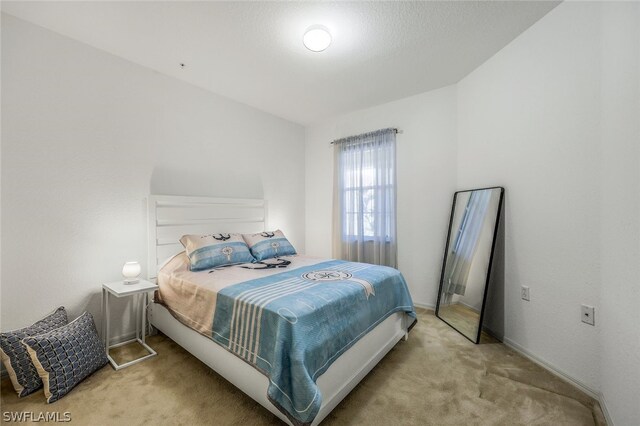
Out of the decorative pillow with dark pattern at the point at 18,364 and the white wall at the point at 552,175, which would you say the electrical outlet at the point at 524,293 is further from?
the decorative pillow with dark pattern at the point at 18,364

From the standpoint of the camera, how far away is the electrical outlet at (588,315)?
1.74 meters

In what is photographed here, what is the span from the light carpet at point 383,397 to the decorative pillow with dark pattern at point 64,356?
0.23ft

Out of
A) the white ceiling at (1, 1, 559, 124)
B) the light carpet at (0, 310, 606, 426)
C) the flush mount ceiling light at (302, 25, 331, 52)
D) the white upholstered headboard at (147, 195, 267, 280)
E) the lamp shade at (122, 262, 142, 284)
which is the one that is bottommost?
the light carpet at (0, 310, 606, 426)

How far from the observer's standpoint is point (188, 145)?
3.01 metres

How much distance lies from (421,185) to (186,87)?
9.74 ft

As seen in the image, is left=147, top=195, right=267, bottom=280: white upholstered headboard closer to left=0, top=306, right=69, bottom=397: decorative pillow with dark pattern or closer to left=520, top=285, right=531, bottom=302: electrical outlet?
left=0, top=306, right=69, bottom=397: decorative pillow with dark pattern

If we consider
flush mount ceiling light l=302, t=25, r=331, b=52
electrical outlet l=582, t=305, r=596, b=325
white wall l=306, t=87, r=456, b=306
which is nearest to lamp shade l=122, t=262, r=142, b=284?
flush mount ceiling light l=302, t=25, r=331, b=52

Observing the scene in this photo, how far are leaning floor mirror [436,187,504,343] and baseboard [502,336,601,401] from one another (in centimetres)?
27

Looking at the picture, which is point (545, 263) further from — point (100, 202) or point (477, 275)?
point (100, 202)

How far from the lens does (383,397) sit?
5.58ft

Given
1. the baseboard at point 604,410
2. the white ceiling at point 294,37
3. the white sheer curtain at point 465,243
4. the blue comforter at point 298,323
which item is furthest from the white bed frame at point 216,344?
the white ceiling at point 294,37

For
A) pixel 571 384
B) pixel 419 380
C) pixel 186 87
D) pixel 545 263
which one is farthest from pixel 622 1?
Result: pixel 186 87

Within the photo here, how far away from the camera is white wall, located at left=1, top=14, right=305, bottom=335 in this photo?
1.99 m

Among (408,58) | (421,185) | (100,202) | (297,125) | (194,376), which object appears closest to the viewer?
(194,376)
